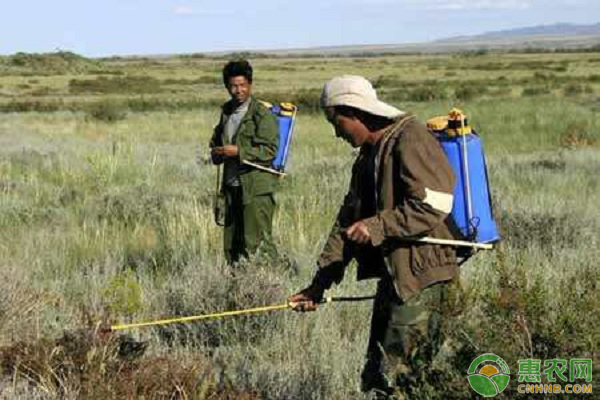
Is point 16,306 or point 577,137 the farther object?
point 577,137

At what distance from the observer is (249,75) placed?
22.3 ft

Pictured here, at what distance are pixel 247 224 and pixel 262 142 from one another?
23.9 inches

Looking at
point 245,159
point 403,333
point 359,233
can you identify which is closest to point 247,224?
point 245,159

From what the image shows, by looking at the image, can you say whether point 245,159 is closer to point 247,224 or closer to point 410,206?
point 247,224

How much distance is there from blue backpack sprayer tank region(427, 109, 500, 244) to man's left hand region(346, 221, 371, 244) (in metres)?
0.55

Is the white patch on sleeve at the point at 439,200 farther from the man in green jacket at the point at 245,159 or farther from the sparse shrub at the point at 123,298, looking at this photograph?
the man in green jacket at the point at 245,159

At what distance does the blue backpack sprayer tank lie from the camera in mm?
4000

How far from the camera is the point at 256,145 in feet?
22.6

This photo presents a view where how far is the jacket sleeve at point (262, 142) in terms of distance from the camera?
22.5 feet

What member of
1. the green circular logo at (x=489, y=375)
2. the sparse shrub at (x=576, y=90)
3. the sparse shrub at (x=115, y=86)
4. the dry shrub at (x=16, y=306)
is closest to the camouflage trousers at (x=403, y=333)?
the green circular logo at (x=489, y=375)

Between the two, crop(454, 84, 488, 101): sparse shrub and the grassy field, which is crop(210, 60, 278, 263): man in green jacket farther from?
crop(454, 84, 488, 101): sparse shrub

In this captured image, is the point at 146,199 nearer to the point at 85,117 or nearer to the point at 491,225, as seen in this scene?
the point at 491,225

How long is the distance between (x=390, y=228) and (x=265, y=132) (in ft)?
11.1

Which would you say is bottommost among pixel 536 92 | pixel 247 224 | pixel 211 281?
pixel 536 92
